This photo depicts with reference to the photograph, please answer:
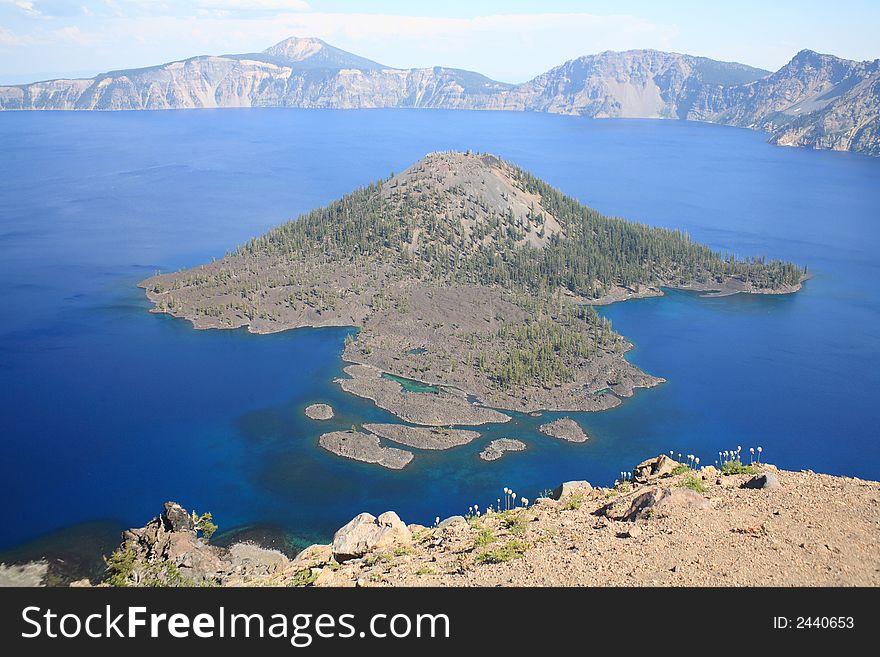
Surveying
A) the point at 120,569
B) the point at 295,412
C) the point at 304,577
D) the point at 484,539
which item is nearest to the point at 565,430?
the point at 295,412

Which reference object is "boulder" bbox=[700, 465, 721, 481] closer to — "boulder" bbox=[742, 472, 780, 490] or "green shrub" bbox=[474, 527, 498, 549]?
"boulder" bbox=[742, 472, 780, 490]

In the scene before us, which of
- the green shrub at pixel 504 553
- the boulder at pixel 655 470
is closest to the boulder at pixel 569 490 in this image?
the boulder at pixel 655 470

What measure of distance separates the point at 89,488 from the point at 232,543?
21.7 metres

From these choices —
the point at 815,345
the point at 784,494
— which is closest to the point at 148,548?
the point at 784,494

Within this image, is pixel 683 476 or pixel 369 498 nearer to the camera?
pixel 683 476

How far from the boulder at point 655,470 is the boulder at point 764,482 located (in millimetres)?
6257

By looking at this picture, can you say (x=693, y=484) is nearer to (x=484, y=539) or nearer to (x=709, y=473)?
(x=709, y=473)

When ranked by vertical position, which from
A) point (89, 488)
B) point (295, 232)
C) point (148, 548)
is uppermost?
point (295, 232)

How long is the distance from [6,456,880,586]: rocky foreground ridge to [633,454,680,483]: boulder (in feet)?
0.48

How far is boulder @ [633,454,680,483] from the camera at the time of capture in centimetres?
4457

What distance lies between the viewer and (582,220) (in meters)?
170

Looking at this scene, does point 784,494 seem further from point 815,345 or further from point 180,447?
point 815,345

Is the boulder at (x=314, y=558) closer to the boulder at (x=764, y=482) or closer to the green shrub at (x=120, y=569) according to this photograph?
the green shrub at (x=120, y=569)

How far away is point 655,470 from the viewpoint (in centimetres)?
4609
